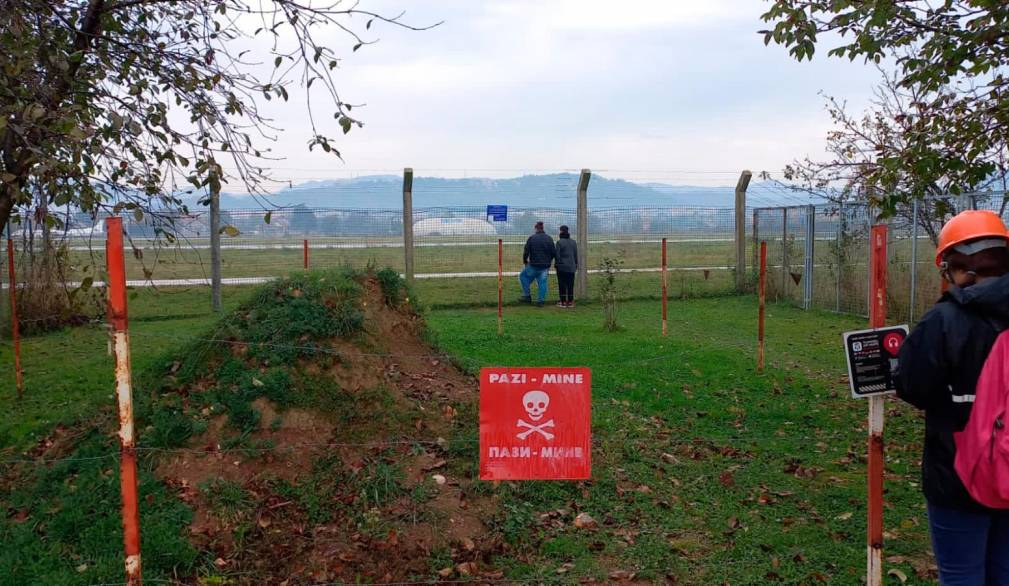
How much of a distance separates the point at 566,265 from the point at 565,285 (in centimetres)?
44

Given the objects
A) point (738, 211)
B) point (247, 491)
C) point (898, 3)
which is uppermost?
point (898, 3)

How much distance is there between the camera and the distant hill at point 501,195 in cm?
1780

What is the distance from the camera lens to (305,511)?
541 cm

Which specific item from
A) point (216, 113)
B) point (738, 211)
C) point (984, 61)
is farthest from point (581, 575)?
point (738, 211)

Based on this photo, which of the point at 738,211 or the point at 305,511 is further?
the point at 738,211

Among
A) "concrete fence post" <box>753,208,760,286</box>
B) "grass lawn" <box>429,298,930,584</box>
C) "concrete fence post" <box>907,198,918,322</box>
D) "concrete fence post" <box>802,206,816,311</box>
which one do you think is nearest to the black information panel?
"grass lawn" <box>429,298,930,584</box>

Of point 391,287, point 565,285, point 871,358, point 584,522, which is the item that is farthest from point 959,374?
point 565,285

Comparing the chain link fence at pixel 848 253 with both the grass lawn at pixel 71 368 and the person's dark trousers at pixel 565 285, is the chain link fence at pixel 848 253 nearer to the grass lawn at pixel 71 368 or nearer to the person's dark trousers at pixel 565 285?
the person's dark trousers at pixel 565 285

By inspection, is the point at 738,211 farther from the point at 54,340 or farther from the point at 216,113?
the point at 216,113

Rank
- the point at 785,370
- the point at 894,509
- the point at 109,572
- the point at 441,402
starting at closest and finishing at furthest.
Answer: the point at 109,572
the point at 894,509
the point at 441,402
the point at 785,370

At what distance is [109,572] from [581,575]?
255cm

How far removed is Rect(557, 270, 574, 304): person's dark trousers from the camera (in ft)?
59.5

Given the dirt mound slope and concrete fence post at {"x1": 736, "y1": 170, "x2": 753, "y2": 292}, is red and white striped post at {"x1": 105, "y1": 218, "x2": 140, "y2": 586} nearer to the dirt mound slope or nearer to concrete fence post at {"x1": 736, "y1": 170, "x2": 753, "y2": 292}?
the dirt mound slope

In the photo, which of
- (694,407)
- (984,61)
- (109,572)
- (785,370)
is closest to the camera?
(109,572)
